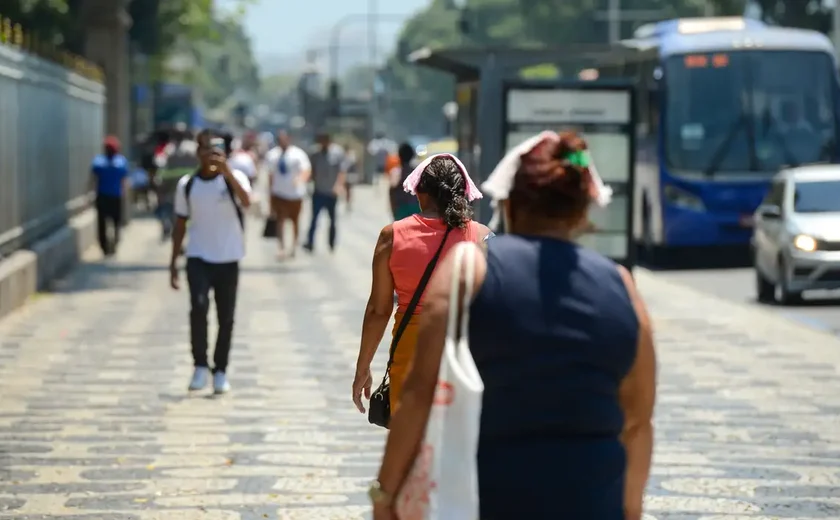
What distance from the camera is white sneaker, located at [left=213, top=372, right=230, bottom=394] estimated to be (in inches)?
491

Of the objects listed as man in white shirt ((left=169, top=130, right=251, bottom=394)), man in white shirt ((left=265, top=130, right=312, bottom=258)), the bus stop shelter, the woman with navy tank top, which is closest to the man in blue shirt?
man in white shirt ((left=265, top=130, right=312, bottom=258))

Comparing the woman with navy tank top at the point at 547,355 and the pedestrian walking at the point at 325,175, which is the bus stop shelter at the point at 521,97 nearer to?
the pedestrian walking at the point at 325,175

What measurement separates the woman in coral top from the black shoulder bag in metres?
0.03

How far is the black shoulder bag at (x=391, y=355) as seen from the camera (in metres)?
6.61

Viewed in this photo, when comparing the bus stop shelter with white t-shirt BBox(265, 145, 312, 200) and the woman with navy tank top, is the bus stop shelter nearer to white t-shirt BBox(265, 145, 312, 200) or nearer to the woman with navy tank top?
white t-shirt BBox(265, 145, 312, 200)

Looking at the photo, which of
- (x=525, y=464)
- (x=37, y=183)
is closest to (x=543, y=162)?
(x=525, y=464)

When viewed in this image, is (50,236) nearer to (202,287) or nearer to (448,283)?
(202,287)

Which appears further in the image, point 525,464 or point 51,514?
point 51,514

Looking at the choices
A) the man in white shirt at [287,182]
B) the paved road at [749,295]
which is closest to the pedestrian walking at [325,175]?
the man in white shirt at [287,182]

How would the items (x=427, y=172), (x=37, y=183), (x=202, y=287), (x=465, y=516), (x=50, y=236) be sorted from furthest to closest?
(x=50, y=236) → (x=37, y=183) → (x=202, y=287) → (x=427, y=172) → (x=465, y=516)

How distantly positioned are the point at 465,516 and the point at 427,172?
9.09ft

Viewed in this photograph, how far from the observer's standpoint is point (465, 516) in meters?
4.22

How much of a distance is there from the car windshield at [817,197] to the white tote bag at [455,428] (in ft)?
55.0

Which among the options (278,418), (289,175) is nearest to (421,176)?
(278,418)
